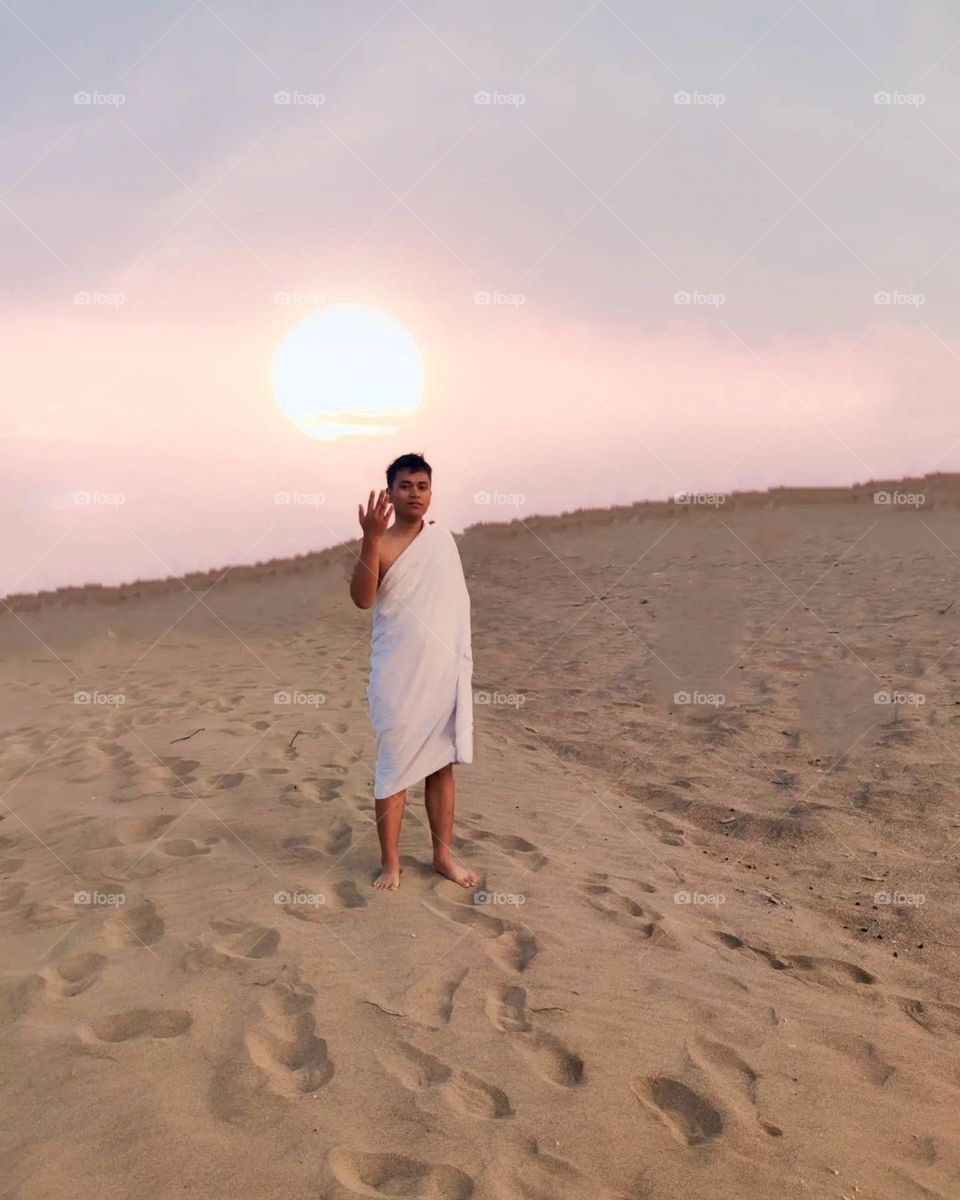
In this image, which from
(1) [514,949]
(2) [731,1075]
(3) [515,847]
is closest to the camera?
(2) [731,1075]

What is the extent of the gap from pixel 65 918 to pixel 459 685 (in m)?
2.16

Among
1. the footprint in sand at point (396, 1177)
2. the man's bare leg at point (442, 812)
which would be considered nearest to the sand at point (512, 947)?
the footprint in sand at point (396, 1177)

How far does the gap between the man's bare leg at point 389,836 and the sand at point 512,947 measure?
4.3 inches

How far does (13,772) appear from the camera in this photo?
7445 millimetres

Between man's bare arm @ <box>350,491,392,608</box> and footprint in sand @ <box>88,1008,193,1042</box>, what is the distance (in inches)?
71.5

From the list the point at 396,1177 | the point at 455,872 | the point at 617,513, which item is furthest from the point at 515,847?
the point at 617,513

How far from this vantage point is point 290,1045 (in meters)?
3.33

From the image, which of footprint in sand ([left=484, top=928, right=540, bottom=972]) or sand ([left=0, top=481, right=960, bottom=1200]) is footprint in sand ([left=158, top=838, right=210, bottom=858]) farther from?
footprint in sand ([left=484, top=928, right=540, bottom=972])

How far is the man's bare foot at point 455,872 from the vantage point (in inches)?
188

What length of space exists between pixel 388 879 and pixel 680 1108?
1.95 metres

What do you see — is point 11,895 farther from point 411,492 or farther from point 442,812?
point 411,492

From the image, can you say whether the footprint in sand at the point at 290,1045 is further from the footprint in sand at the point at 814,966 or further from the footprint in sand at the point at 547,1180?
the footprint in sand at the point at 814,966

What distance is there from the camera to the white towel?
15.2ft

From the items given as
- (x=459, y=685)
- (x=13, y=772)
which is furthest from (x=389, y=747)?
(x=13, y=772)
